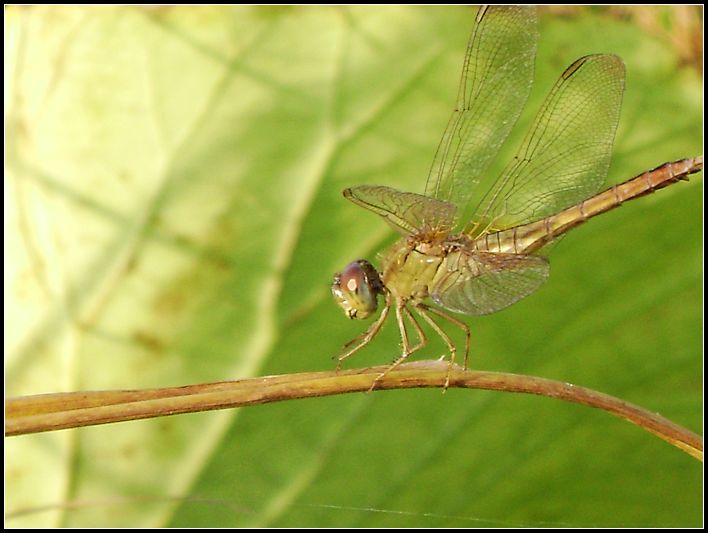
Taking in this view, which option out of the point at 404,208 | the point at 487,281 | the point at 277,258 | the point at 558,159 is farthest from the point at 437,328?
the point at 558,159

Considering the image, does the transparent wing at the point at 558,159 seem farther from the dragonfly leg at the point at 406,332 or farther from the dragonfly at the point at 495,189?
the dragonfly leg at the point at 406,332

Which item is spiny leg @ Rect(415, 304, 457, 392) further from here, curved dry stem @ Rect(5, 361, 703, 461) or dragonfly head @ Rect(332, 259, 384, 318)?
curved dry stem @ Rect(5, 361, 703, 461)

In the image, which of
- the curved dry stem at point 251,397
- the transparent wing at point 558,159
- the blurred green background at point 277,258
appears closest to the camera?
the curved dry stem at point 251,397

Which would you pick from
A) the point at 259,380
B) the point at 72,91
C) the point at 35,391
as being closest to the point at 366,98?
the point at 72,91

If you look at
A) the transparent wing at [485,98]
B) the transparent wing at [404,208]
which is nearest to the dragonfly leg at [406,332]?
the transparent wing at [404,208]

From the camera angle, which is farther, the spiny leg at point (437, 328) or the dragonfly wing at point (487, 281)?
the spiny leg at point (437, 328)

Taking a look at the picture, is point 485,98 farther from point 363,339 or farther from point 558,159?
point 363,339

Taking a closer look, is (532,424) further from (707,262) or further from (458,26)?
(458,26)
